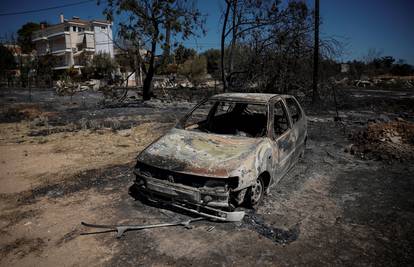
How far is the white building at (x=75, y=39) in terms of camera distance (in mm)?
49375

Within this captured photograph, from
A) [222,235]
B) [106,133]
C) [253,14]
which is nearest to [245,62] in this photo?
[253,14]

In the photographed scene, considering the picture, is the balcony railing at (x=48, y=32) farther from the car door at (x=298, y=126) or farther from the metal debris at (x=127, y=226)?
the metal debris at (x=127, y=226)

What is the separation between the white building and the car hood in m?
48.5

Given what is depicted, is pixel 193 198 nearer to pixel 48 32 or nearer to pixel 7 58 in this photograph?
pixel 7 58

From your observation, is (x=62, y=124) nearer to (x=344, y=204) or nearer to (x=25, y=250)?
(x=25, y=250)

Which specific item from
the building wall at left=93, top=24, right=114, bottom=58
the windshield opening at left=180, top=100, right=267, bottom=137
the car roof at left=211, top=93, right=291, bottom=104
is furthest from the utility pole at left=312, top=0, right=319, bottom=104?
the building wall at left=93, top=24, right=114, bottom=58

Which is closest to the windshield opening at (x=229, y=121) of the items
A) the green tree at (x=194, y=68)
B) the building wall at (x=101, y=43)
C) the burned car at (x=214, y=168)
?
the burned car at (x=214, y=168)

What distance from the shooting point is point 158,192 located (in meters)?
3.74

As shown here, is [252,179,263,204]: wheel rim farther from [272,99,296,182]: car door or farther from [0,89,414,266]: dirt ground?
[272,99,296,182]: car door

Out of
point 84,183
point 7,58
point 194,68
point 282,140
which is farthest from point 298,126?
point 7,58

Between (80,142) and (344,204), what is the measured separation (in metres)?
6.56

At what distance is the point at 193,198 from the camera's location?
3.53m

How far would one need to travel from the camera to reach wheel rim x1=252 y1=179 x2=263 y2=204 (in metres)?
3.88

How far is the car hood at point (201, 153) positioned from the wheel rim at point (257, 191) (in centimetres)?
45
